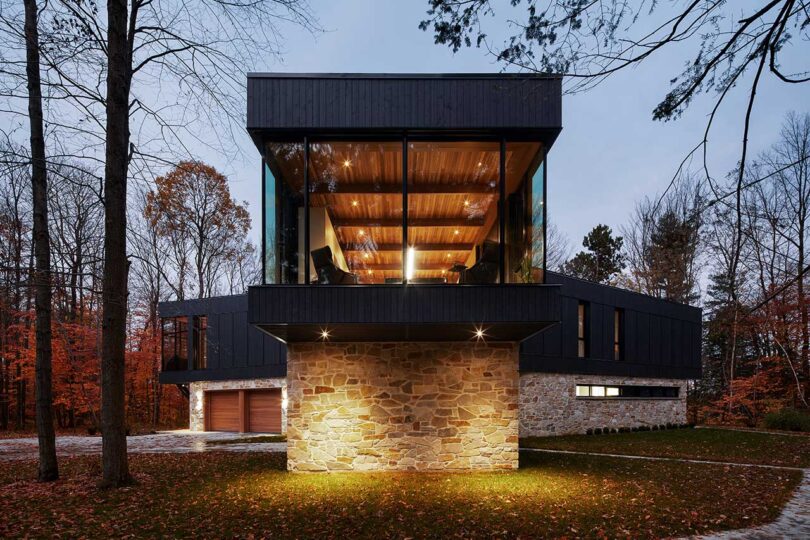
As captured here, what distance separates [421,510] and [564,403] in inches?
462

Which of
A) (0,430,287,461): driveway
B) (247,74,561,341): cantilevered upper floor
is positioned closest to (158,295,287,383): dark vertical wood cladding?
(0,430,287,461): driveway

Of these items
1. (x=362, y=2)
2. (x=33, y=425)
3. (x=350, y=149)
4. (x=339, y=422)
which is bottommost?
(x=33, y=425)

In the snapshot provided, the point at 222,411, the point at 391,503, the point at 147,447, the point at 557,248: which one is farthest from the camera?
the point at 557,248

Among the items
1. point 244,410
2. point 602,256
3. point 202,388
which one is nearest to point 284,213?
point 244,410

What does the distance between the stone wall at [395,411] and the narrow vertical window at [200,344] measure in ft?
44.8

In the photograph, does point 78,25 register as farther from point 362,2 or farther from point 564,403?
point 564,403

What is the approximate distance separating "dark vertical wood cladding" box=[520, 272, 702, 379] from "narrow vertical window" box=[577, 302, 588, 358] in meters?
0.17

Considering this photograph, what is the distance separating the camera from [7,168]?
5.74 m

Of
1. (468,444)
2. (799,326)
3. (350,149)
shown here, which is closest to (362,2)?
(350,149)

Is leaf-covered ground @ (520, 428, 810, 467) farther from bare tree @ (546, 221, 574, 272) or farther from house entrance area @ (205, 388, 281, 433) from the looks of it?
bare tree @ (546, 221, 574, 272)

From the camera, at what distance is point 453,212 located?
342 inches

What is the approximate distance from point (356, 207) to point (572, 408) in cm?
1233

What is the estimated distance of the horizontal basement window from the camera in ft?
58.7

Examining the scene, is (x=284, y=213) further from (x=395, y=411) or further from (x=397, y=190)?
(x=395, y=411)
